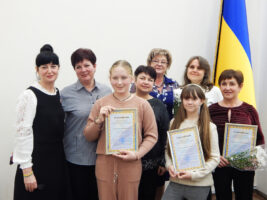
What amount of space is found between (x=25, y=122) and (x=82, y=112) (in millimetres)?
433

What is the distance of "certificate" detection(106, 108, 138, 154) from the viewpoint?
1652 mm

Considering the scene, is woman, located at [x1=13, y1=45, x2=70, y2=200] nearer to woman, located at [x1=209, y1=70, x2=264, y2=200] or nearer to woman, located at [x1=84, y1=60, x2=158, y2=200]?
woman, located at [x1=84, y1=60, x2=158, y2=200]

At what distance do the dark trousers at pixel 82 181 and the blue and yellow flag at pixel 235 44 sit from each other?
1900mm

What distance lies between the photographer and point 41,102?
5.57 ft

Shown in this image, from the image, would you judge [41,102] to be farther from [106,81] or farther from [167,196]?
[106,81]

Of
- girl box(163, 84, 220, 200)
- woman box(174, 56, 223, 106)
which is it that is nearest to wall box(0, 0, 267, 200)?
woman box(174, 56, 223, 106)

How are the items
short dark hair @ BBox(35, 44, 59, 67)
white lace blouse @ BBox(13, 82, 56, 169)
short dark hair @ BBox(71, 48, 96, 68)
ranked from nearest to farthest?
white lace blouse @ BBox(13, 82, 56, 169), short dark hair @ BBox(35, 44, 59, 67), short dark hair @ BBox(71, 48, 96, 68)

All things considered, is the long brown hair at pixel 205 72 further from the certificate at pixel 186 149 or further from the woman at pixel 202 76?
the certificate at pixel 186 149

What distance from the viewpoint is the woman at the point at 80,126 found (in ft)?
6.19

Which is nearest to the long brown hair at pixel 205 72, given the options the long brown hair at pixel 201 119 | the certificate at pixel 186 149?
the long brown hair at pixel 201 119

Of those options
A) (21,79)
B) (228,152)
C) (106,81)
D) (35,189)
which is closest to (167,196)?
(228,152)

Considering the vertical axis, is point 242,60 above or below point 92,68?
above

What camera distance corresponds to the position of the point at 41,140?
174cm

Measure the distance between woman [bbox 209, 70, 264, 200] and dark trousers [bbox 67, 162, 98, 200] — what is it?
3.56 feet
